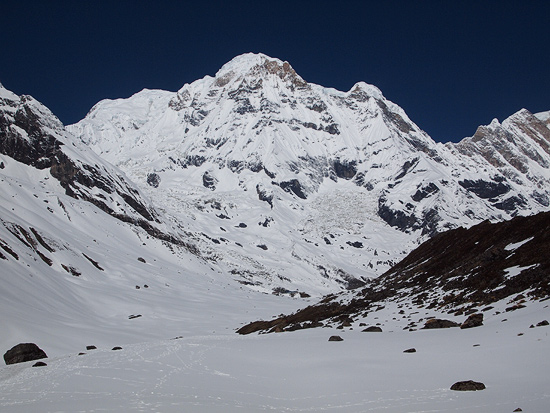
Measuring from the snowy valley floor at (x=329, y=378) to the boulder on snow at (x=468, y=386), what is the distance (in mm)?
276

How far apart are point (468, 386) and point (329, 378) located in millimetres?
4419

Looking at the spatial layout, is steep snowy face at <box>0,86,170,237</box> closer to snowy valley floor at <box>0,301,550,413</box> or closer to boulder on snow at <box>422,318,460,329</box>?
snowy valley floor at <box>0,301,550,413</box>

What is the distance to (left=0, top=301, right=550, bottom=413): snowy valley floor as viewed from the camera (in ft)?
36.3

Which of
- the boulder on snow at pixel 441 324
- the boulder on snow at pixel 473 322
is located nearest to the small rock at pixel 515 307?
the boulder on snow at pixel 473 322

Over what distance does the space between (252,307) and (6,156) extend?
107176mm

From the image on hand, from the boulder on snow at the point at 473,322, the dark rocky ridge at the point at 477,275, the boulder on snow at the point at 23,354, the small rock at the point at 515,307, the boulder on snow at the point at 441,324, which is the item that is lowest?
the boulder on snow at the point at 23,354

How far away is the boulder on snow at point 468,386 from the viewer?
11.2 metres

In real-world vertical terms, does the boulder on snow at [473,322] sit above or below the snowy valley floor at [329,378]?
above

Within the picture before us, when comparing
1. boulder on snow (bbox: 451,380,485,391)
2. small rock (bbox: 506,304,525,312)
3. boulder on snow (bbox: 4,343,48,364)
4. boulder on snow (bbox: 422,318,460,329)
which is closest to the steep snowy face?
boulder on snow (bbox: 4,343,48,364)

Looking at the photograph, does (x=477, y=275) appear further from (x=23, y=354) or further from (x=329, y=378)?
(x=23, y=354)

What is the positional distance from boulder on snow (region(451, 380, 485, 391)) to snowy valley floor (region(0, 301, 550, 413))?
276mm

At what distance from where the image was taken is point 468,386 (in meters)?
11.3

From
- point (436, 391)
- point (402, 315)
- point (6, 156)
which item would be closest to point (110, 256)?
point (6, 156)

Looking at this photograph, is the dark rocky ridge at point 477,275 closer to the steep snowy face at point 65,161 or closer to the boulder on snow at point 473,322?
the boulder on snow at point 473,322
